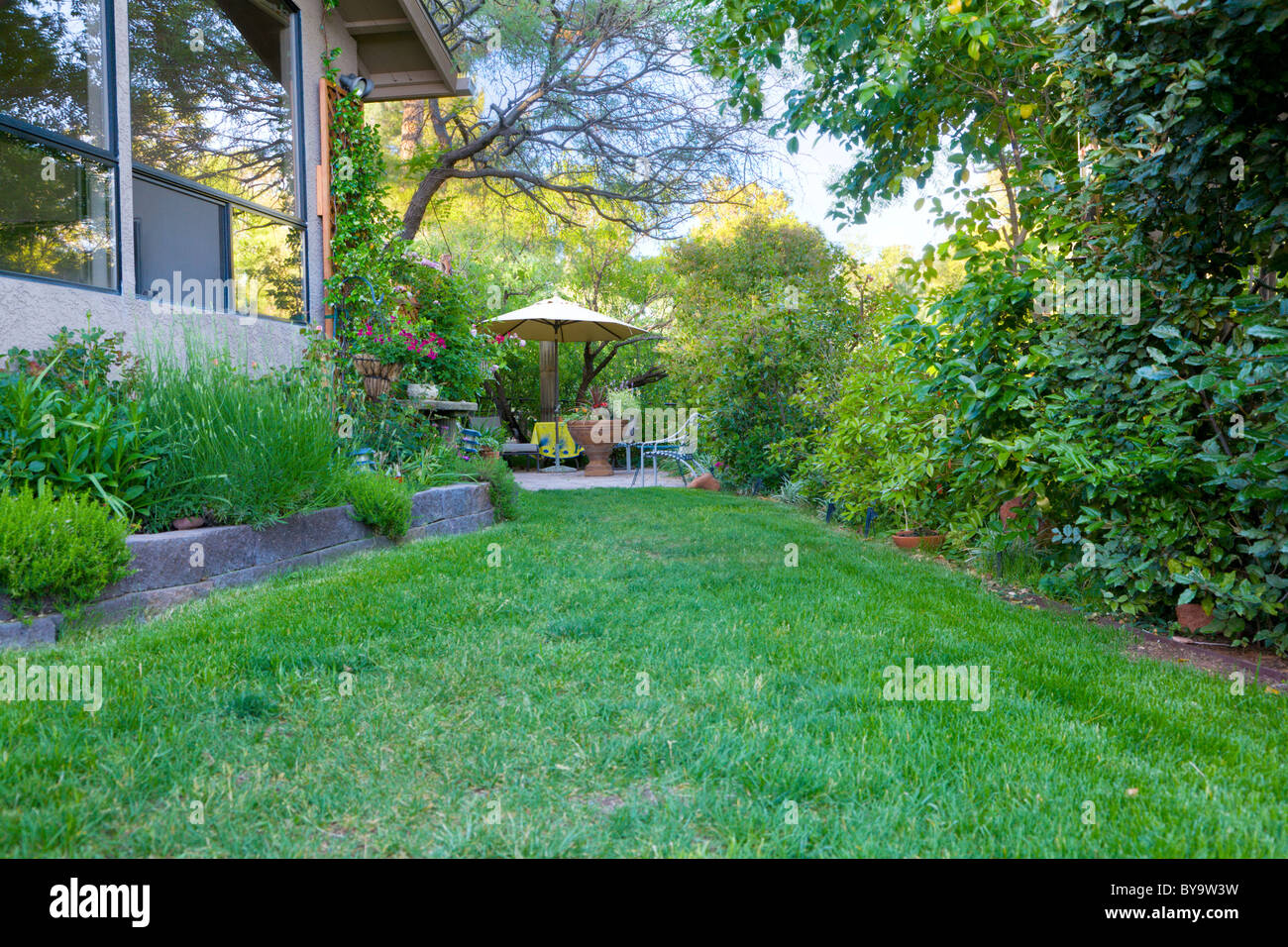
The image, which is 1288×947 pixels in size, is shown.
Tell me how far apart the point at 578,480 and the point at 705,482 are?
2066mm

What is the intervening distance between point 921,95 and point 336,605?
4.29 metres

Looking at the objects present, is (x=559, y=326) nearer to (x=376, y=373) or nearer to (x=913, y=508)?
(x=376, y=373)

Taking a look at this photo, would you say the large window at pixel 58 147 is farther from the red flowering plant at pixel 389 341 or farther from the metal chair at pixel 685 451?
the metal chair at pixel 685 451

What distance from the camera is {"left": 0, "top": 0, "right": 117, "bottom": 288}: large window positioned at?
4191mm

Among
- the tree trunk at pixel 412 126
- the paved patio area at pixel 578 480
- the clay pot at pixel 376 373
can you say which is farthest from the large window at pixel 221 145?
the paved patio area at pixel 578 480

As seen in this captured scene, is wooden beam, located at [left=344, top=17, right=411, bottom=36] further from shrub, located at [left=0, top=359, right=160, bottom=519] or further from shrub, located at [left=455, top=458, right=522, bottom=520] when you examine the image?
shrub, located at [left=0, top=359, right=160, bottom=519]

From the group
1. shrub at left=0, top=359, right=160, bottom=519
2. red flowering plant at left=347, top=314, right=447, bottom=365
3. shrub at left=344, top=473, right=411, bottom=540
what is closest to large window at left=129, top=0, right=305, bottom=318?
red flowering plant at left=347, top=314, right=447, bottom=365

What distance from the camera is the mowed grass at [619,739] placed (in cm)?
157

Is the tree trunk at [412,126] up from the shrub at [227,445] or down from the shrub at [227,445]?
up

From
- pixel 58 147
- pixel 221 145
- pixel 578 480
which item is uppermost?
pixel 221 145

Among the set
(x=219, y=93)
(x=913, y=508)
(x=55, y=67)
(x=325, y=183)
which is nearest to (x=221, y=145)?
(x=219, y=93)

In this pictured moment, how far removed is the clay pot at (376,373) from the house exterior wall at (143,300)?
0.47 m

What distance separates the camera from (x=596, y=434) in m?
12.4
